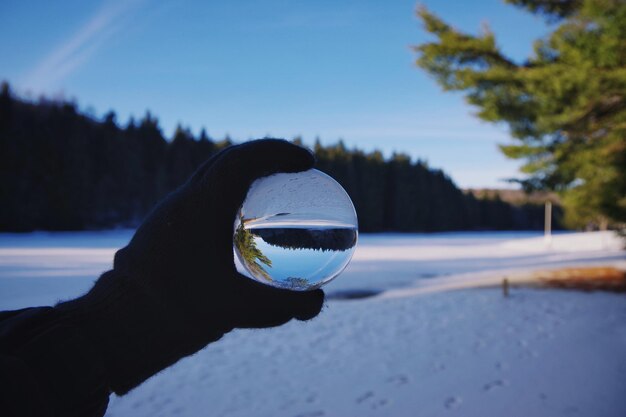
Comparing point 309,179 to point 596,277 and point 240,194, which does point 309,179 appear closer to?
point 240,194

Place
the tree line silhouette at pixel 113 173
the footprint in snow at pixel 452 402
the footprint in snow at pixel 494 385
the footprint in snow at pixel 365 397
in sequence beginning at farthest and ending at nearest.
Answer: the tree line silhouette at pixel 113 173
the footprint in snow at pixel 494 385
the footprint in snow at pixel 365 397
the footprint in snow at pixel 452 402

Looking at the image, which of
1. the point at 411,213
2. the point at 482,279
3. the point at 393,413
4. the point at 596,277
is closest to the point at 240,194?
the point at 393,413

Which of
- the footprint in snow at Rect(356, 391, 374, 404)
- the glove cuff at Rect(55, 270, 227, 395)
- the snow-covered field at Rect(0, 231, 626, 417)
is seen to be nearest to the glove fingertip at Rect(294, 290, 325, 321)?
the glove cuff at Rect(55, 270, 227, 395)

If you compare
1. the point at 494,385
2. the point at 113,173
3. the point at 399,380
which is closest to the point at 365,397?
the point at 399,380

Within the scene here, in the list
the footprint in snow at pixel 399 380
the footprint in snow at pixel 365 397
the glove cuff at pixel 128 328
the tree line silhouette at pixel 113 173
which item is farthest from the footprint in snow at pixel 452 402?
the tree line silhouette at pixel 113 173

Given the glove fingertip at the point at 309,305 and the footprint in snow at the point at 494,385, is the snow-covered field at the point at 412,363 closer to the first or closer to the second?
the footprint in snow at the point at 494,385

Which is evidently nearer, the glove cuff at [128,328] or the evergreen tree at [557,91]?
the glove cuff at [128,328]
